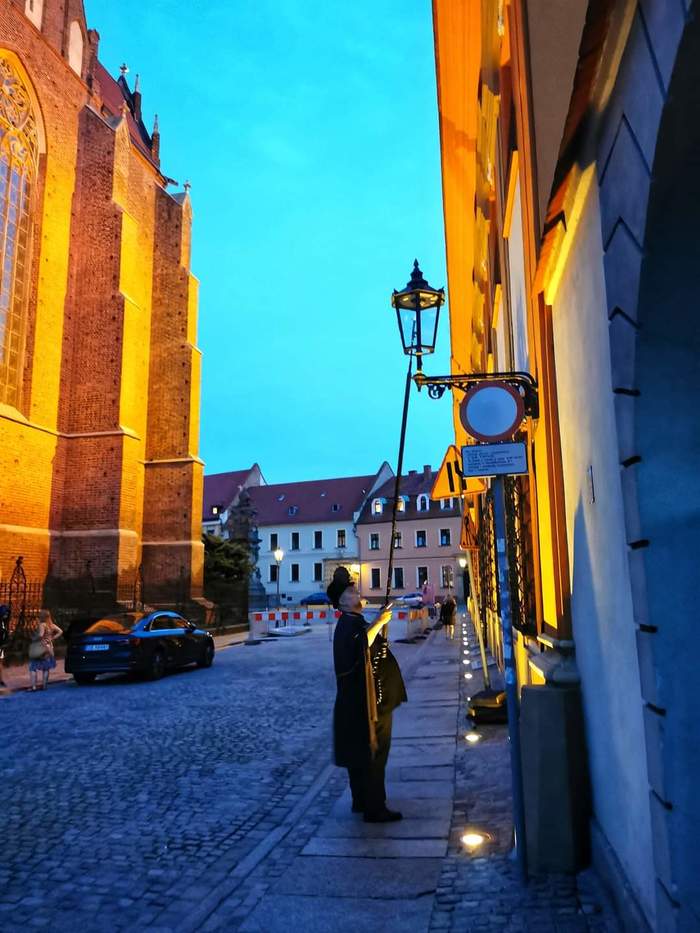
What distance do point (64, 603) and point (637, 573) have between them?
22.4 m

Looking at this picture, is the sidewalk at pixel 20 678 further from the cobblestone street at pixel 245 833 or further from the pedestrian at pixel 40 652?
the cobblestone street at pixel 245 833

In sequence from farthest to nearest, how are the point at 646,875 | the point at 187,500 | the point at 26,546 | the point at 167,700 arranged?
the point at 187,500, the point at 26,546, the point at 167,700, the point at 646,875

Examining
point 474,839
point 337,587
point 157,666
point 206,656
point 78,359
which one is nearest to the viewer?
point 474,839

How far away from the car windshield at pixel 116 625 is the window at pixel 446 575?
1766 inches

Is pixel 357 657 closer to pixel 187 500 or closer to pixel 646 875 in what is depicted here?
pixel 646 875

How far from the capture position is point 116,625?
14539mm

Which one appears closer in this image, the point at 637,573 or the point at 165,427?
the point at 637,573

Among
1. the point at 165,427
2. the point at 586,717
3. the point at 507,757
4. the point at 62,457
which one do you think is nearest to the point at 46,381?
the point at 62,457

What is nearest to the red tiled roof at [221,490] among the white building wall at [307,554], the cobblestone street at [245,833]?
the white building wall at [307,554]

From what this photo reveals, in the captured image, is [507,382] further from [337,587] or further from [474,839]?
[474,839]

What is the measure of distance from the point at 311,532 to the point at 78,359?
43.5 meters

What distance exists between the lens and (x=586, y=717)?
396cm

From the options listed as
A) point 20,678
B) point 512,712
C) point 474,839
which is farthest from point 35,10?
point 474,839

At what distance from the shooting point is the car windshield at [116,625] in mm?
14028
